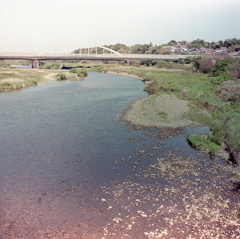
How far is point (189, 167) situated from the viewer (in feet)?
48.3

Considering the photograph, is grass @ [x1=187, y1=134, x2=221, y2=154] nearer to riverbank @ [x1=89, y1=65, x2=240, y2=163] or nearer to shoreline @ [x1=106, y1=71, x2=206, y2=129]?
riverbank @ [x1=89, y1=65, x2=240, y2=163]

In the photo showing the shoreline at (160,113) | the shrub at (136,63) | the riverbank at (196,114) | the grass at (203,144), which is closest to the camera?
the grass at (203,144)

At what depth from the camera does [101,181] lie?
13.2m

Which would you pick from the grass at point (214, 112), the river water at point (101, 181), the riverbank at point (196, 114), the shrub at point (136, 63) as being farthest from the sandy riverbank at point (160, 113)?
the shrub at point (136, 63)

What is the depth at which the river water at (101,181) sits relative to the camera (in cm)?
993

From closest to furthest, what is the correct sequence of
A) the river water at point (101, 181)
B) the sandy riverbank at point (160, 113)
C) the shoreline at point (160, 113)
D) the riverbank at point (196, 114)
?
1. the river water at point (101, 181)
2. the riverbank at point (196, 114)
3. the shoreline at point (160, 113)
4. the sandy riverbank at point (160, 113)

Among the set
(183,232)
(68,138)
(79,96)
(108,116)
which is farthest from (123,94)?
(183,232)

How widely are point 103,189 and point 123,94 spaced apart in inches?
1065

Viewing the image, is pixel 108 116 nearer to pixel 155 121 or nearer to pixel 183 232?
pixel 155 121

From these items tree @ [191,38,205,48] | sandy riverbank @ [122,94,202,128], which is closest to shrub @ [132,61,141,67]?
sandy riverbank @ [122,94,202,128]

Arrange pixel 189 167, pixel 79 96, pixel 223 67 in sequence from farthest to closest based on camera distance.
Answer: pixel 223 67 → pixel 79 96 → pixel 189 167

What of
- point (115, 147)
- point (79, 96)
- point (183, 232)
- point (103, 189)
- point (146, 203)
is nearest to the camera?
point (183, 232)

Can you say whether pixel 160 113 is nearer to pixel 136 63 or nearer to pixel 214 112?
pixel 214 112

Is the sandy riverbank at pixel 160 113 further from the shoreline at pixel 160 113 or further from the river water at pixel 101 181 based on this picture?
the river water at pixel 101 181
